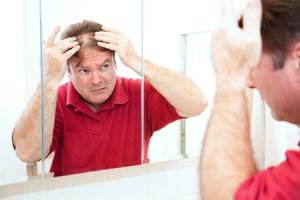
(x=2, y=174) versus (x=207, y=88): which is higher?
(x=207, y=88)

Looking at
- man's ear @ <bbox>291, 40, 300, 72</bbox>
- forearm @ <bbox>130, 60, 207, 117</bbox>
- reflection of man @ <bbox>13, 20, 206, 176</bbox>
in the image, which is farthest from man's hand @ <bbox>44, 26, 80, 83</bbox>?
man's ear @ <bbox>291, 40, 300, 72</bbox>

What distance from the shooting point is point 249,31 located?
66cm

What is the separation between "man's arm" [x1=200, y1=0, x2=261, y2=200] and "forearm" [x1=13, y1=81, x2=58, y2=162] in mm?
513

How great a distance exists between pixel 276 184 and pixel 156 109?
2.16 feet

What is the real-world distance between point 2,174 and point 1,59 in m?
0.31

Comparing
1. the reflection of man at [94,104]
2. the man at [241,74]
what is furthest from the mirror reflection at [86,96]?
the man at [241,74]

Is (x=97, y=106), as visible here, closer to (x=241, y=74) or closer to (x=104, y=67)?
(x=104, y=67)

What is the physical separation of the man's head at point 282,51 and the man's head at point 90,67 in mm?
512

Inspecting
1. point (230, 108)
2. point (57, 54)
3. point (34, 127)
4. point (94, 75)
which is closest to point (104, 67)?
point (94, 75)

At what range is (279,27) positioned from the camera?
68cm

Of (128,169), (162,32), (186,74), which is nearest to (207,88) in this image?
(186,74)

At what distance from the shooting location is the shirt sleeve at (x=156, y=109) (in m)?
1.20

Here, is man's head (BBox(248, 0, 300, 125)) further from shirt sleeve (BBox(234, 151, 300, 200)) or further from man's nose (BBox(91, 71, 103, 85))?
man's nose (BBox(91, 71, 103, 85))

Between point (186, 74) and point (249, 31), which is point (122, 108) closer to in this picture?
point (186, 74)
